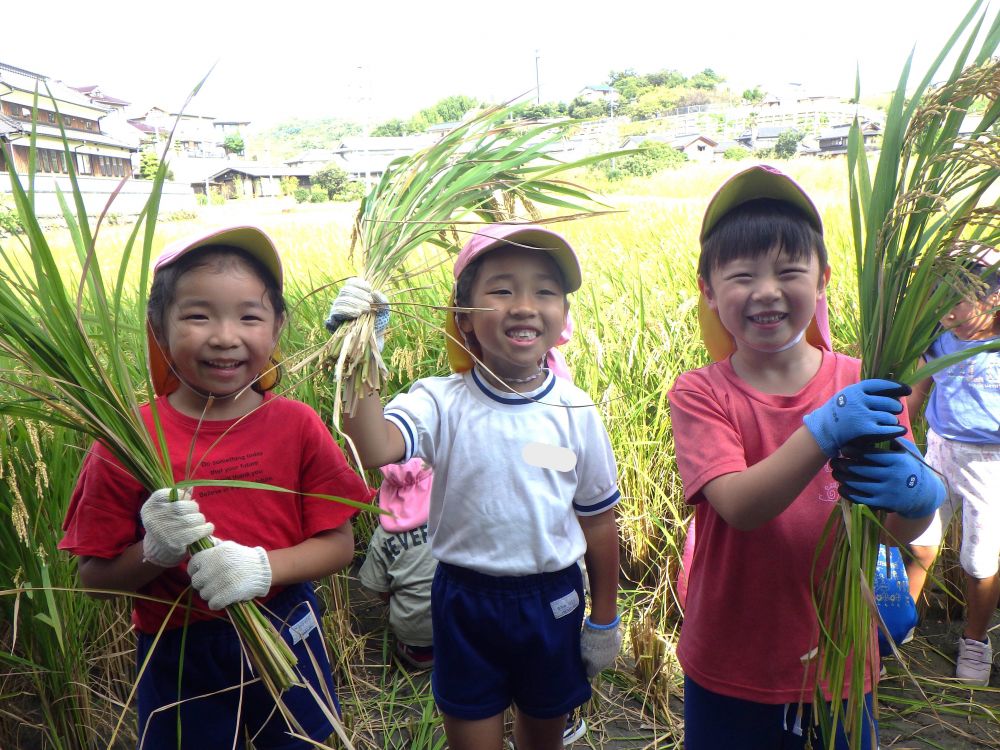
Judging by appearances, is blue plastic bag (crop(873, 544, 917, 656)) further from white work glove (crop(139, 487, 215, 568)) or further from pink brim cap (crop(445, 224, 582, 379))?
white work glove (crop(139, 487, 215, 568))

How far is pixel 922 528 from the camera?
4.16 feet

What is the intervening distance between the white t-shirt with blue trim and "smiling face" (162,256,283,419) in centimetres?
30

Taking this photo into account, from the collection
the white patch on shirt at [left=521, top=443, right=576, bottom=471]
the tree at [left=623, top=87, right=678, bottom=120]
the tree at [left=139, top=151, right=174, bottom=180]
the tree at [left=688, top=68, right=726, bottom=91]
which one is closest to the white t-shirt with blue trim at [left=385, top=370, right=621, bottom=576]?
the white patch on shirt at [left=521, top=443, right=576, bottom=471]

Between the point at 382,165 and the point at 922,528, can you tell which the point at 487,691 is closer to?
the point at 922,528

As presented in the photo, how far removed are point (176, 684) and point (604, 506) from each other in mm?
941

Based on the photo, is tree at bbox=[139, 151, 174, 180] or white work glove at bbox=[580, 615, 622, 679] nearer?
tree at bbox=[139, 151, 174, 180]

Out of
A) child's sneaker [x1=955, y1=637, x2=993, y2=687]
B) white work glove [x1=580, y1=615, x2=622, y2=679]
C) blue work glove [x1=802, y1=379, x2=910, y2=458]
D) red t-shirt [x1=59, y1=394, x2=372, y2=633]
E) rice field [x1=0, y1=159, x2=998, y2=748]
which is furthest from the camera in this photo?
child's sneaker [x1=955, y1=637, x2=993, y2=687]

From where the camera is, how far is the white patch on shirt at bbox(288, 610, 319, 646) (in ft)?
4.67

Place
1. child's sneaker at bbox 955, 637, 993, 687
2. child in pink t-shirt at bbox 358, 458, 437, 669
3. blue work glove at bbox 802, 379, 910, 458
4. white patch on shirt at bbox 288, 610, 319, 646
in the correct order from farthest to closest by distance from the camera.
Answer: child in pink t-shirt at bbox 358, 458, 437, 669 → child's sneaker at bbox 955, 637, 993, 687 → white patch on shirt at bbox 288, 610, 319, 646 → blue work glove at bbox 802, 379, 910, 458

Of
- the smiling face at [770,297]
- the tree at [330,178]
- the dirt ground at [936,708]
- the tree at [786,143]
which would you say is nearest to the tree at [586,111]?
the smiling face at [770,297]

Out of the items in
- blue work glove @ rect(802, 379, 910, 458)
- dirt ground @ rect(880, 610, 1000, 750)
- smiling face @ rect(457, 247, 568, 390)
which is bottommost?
dirt ground @ rect(880, 610, 1000, 750)

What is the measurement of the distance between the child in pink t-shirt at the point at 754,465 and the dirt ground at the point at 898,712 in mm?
829

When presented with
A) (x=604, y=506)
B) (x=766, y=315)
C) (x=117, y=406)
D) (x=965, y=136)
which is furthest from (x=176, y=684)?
(x=965, y=136)

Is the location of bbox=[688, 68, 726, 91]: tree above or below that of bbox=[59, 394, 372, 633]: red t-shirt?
above
